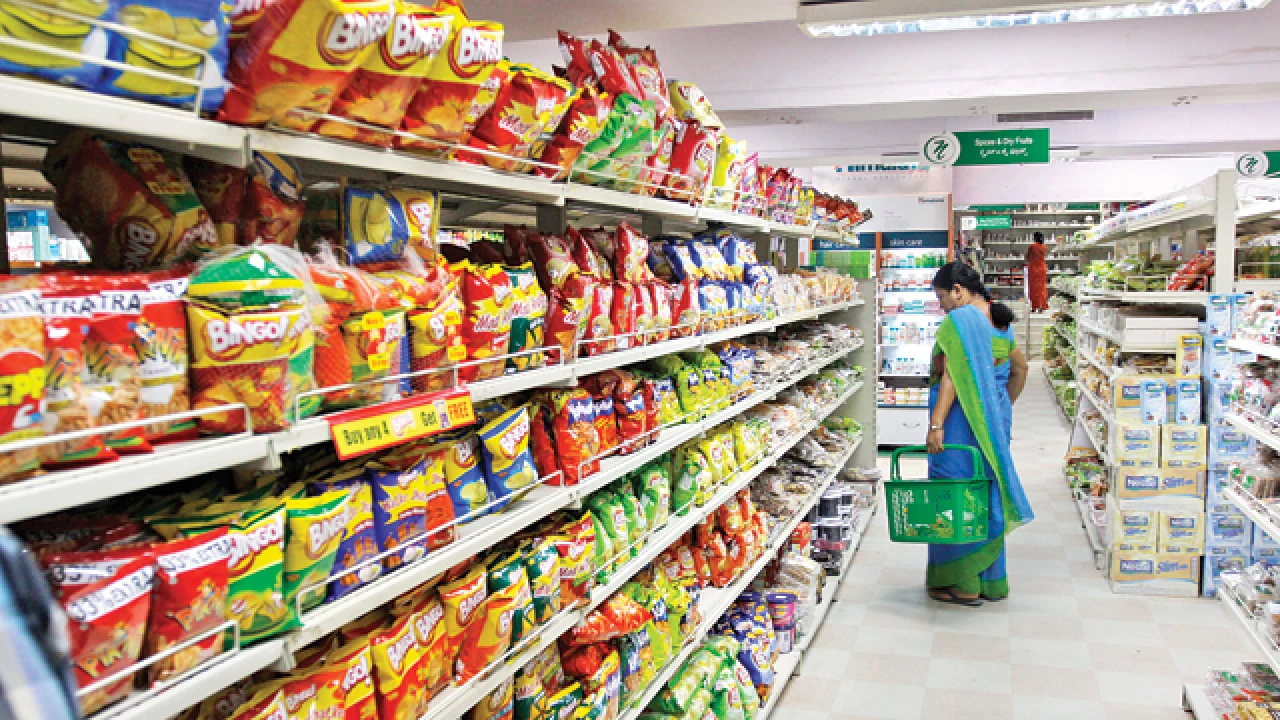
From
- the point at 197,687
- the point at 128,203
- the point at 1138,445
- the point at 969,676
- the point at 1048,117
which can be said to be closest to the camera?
the point at 197,687

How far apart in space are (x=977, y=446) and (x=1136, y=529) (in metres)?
1.26

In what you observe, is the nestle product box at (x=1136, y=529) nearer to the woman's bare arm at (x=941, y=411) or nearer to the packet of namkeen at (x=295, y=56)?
the woman's bare arm at (x=941, y=411)

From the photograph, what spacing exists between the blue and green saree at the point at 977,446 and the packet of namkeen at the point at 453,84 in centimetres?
401

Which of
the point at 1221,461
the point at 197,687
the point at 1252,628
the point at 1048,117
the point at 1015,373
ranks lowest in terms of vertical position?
the point at 1252,628

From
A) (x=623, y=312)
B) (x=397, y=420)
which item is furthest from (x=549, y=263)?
(x=397, y=420)

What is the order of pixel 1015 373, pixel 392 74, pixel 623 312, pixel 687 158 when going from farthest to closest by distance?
1. pixel 1015 373
2. pixel 687 158
3. pixel 623 312
4. pixel 392 74

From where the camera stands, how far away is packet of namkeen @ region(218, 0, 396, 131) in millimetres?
1265

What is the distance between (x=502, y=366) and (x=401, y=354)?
42 cm

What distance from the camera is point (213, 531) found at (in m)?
1.28

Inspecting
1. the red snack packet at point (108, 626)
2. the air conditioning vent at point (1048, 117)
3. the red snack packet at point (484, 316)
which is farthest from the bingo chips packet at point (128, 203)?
the air conditioning vent at point (1048, 117)

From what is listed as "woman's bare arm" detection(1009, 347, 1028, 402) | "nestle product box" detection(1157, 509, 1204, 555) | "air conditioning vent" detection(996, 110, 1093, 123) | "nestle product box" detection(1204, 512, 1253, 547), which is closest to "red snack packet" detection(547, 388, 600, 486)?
"woman's bare arm" detection(1009, 347, 1028, 402)

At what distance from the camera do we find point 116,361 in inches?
45.5

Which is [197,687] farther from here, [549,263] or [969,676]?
[969,676]

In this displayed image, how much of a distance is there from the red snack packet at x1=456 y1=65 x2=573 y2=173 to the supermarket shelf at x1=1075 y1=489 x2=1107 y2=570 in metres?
5.40
